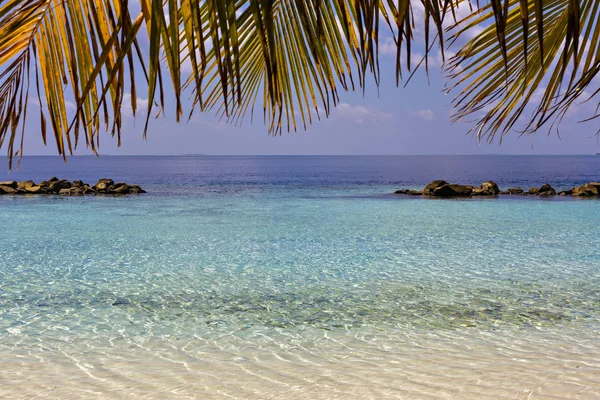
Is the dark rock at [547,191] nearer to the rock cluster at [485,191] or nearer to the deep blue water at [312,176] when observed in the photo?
the rock cluster at [485,191]

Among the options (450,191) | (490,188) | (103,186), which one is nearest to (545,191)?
(490,188)

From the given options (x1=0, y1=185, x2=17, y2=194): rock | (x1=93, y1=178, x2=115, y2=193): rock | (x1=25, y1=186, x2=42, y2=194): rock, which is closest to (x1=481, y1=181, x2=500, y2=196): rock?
(x1=93, y1=178, x2=115, y2=193): rock

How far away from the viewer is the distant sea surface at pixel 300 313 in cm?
491

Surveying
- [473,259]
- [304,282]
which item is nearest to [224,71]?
[304,282]

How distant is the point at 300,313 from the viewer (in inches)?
288

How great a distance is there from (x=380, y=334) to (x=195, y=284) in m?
3.78

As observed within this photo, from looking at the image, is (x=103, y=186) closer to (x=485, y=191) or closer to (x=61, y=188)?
(x=61, y=188)

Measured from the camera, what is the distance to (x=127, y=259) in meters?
11.6

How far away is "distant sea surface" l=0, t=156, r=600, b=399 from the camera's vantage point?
4.91 metres

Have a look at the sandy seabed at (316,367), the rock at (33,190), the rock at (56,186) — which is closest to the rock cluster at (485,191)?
the rock at (56,186)

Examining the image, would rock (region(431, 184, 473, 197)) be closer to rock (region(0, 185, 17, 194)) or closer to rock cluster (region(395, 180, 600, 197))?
rock cluster (region(395, 180, 600, 197))

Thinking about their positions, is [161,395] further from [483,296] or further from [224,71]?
[483,296]

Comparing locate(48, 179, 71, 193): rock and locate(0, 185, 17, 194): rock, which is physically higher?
locate(48, 179, 71, 193): rock

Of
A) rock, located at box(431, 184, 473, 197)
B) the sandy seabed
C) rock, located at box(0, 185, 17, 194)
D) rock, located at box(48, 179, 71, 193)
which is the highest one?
rock, located at box(431, 184, 473, 197)
